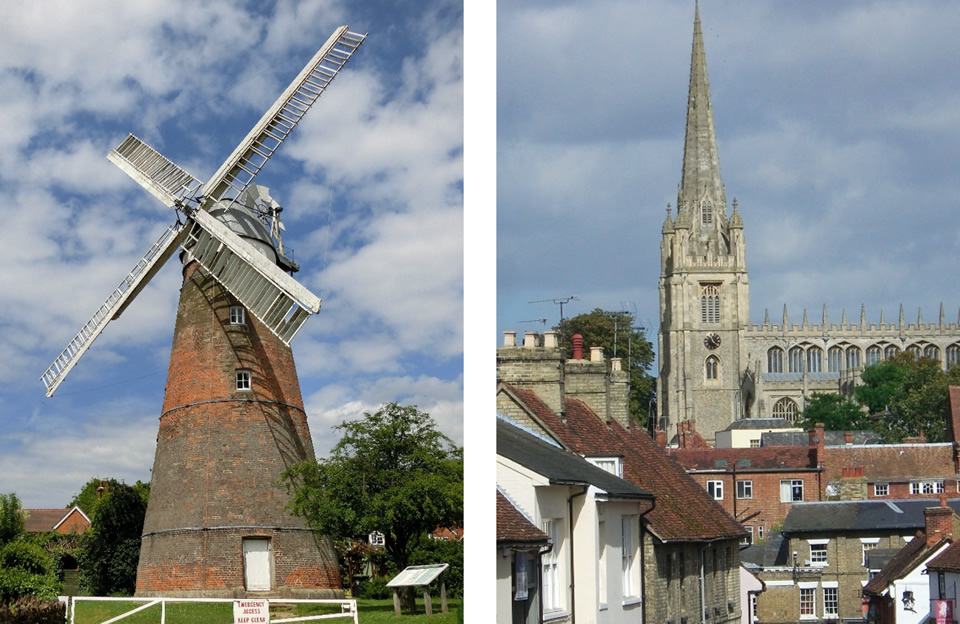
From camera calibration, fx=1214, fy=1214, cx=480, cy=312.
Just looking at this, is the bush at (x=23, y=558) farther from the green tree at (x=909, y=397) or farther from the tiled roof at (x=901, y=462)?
the green tree at (x=909, y=397)

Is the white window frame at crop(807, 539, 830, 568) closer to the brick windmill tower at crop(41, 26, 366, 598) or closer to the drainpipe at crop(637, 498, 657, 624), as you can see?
the drainpipe at crop(637, 498, 657, 624)

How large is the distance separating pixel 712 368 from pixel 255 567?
94.8 feet

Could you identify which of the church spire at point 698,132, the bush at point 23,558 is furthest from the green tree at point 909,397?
the bush at point 23,558

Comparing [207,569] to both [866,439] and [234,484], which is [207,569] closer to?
[234,484]

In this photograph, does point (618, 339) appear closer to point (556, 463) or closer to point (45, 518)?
point (556, 463)

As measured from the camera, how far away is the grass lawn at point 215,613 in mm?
12391

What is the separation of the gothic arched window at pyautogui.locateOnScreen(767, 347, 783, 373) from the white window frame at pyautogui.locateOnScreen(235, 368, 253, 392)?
52.7ft

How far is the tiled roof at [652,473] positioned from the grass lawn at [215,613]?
2232 mm

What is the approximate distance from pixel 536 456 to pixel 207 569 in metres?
6.45

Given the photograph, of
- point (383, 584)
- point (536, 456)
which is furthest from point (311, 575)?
point (536, 456)

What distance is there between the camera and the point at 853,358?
18.2 m

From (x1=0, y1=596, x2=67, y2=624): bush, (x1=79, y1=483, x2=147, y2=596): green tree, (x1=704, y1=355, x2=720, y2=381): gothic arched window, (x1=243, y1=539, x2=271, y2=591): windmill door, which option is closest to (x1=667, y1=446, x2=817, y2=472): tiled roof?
(x1=243, y1=539, x2=271, y2=591): windmill door

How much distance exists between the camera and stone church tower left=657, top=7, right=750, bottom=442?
721 inches

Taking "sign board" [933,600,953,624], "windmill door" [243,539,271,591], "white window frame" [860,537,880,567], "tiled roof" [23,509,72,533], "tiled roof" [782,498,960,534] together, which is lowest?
"tiled roof" [23,509,72,533]
